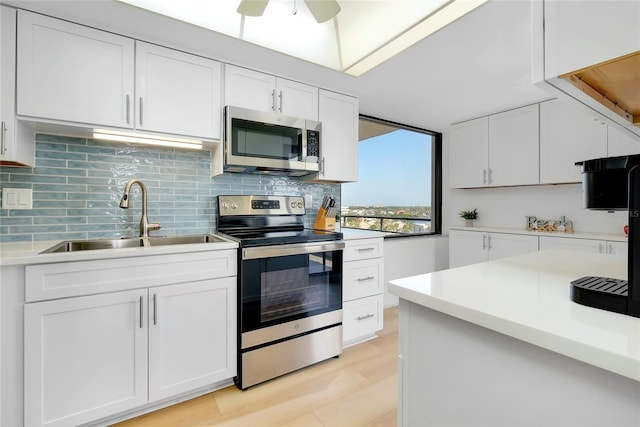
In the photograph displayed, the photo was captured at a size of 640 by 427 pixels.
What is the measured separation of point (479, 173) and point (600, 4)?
10.4 feet

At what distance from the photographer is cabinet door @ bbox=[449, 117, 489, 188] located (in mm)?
3320

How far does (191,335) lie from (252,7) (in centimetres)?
199

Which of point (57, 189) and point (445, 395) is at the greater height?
point (57, 189)

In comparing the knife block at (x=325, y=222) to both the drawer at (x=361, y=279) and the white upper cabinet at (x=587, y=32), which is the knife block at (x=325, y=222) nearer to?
the drawer at (x=361, y=279)

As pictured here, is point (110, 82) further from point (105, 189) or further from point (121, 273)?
point (121, 273)

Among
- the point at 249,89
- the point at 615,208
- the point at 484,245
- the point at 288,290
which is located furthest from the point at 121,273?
the point at 484,245

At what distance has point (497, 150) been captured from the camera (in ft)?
10.5

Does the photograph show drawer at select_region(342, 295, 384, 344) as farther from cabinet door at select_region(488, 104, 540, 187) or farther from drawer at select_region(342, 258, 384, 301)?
cabinet door at select_region(488, 104, 540, 187)

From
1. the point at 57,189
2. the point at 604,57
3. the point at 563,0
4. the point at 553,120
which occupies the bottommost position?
the point at 57,189

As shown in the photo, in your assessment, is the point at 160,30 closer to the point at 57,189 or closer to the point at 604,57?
the point at 57,189

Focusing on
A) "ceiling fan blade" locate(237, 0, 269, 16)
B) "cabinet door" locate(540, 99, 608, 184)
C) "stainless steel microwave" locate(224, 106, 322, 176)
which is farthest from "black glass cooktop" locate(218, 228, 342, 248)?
"cabinet door" locate(540, 99, 608, 184)

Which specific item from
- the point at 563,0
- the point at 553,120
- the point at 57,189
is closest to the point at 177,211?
the point at 57,189

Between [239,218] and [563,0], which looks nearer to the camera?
[563,0]

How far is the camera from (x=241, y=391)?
180 centimetres
